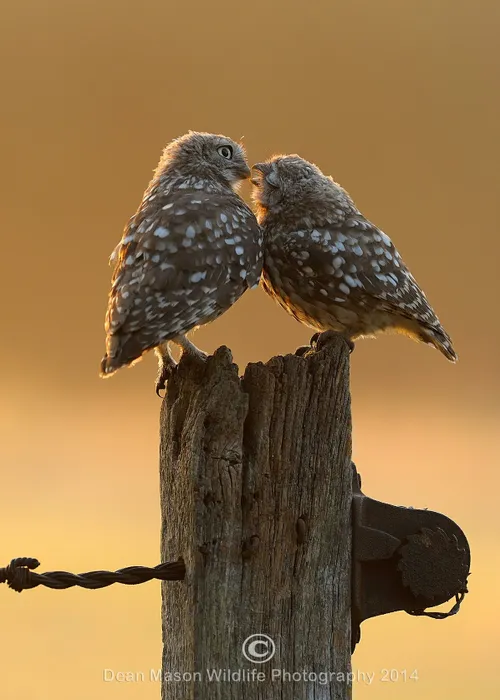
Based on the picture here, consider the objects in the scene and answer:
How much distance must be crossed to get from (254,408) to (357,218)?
3.79 feet

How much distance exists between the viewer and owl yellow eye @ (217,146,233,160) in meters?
2.59

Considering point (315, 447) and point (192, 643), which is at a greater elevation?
point (315, 447)

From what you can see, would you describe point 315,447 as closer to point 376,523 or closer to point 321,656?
point 376,523

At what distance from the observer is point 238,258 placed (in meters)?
2.12

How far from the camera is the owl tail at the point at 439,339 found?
2586 millimetres

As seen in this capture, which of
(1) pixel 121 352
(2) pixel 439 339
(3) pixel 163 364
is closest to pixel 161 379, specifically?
(3) pixel 163 364

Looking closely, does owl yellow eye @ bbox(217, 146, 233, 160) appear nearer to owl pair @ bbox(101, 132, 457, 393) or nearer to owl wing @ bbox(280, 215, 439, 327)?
owl pair @ bbox(101, 132, 457, 393)

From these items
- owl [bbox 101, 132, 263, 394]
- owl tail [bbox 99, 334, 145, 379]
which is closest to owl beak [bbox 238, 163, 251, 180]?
owl [bbox 101, 132, 263, 394]

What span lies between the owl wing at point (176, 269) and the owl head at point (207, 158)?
32 centimetres

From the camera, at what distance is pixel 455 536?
163cm

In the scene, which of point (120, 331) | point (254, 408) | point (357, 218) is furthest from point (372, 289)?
point (254, 408)

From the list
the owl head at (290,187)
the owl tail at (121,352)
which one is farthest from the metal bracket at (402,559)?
the owl head at (290,187)

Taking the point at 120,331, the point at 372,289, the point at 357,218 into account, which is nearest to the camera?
the point at 120,331

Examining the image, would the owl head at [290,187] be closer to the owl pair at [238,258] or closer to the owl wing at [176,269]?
the owl pair at [238,258]
